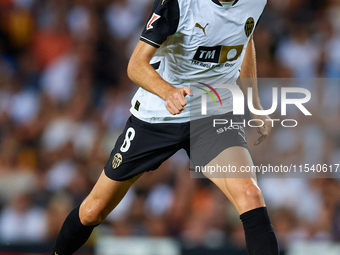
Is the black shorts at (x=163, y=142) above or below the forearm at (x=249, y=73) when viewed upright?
below

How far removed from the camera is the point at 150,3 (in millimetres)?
7395

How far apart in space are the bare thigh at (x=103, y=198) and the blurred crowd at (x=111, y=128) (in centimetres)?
181

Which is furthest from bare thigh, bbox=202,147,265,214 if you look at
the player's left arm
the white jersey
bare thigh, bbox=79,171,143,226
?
bare thigh, bbox=79,171,143,226

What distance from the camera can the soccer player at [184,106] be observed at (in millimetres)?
2791

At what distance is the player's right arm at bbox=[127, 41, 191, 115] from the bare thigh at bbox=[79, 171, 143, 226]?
0.86 metres

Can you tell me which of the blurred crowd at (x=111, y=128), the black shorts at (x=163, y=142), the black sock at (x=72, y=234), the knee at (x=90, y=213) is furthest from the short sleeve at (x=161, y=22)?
the blurred crowd at (x=111, y=128)

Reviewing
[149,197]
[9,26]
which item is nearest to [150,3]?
[9,26]

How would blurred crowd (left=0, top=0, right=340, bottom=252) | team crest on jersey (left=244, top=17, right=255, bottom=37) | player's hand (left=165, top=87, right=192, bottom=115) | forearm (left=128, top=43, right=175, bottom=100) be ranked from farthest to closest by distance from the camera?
blurred crowd (left=0, top=0, right=340, bottom=252) < team crest on jersey (left=244, top=17, right=255, bottom=37) < forearm (left=128, top=43, right=175, bottom=100) < player's hand (left=165, top=87, right=192, bottom=115)

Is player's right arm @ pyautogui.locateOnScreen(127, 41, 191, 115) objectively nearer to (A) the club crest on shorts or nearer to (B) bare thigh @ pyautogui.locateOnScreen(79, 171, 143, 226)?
(A) the club crest on shorts

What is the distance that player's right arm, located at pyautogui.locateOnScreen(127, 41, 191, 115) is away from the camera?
2465 mm

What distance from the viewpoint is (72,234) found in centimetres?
351

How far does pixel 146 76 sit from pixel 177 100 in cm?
39

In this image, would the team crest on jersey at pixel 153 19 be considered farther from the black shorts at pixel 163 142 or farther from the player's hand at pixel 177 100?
the black shorts at pixel 163 142

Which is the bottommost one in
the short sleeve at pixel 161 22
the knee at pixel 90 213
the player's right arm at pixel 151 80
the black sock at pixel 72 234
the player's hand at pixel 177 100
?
the black sock at pixel 72 234
